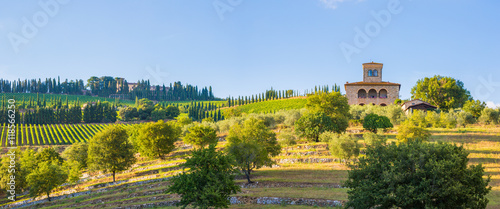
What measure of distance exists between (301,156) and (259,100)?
144 meters

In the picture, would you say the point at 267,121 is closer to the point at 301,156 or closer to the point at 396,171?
the point at 301,156

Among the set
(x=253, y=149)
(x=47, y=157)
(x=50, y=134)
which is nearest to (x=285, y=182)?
(x=253, y=149)

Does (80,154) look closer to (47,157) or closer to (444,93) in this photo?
(47,157)

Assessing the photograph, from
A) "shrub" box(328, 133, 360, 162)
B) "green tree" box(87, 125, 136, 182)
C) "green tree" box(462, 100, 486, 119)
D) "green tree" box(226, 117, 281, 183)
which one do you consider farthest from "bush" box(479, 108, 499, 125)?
"green tree" box(87, 125, 136, 182)

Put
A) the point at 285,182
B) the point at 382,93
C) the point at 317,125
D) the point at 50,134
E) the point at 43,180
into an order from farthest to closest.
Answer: the point at 50,134 → the point at 382,93 → the point at 317,125 → the point at 43,180 → the point at 285,182

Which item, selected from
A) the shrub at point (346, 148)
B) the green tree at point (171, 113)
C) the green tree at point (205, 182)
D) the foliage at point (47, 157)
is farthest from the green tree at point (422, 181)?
the green tree at point (171, 113)

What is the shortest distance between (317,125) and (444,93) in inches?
1884

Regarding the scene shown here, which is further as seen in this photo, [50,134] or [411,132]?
[50,134]

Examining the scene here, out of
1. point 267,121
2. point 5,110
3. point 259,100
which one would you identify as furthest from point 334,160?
point 5,110

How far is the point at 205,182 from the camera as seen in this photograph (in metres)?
24.2

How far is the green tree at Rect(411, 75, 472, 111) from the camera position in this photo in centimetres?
7706

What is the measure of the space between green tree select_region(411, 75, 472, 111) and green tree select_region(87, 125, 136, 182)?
237 ft

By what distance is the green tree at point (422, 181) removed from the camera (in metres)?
17.5

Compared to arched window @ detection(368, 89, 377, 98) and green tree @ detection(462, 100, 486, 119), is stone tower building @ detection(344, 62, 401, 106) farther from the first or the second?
green tree @ detection(462, 100, 486, 119)
